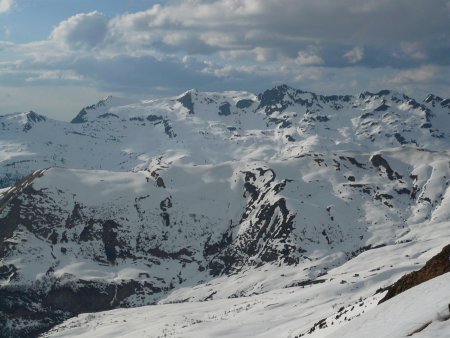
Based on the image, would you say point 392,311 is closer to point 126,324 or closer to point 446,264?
point 446,264

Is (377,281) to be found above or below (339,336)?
below

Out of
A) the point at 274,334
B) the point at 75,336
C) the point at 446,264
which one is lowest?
the point at 75,336

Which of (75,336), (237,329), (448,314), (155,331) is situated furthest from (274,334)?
(75,336)

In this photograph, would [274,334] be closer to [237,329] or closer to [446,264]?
[237,329]

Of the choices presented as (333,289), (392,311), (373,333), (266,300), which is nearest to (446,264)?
(392,311)

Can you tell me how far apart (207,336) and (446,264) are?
97464 millimetres

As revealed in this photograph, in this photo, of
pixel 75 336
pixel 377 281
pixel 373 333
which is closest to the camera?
pixel 373 333

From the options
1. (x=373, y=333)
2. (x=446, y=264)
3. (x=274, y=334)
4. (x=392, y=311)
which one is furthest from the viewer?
(x=274, y=334)

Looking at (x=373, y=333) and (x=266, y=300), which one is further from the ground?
(x=373, y=333)

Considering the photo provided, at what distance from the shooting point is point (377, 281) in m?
182

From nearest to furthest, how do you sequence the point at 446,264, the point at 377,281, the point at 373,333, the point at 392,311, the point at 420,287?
the point at 373,333
the point at 392,311
the point at 420,287
the point at 446,264
the point at 377,281

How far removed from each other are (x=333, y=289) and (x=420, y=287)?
142809mm

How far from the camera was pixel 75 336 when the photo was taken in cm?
19650

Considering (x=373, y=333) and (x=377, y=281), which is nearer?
(x=373, y=333)
